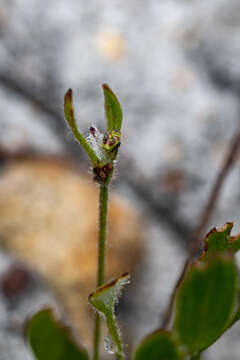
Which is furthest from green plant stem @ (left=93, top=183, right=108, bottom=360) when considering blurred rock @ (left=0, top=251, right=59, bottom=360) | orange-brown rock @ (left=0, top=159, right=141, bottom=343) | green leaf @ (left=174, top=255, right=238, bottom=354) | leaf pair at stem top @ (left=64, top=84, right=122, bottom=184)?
orange-brown rock @ (left=0, top=159, right=141, bottom=343)

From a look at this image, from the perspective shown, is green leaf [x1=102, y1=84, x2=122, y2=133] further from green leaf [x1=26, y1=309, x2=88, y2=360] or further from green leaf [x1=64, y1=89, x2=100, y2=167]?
green leaf [x1=26, y1=309, x2=88, y2=360]

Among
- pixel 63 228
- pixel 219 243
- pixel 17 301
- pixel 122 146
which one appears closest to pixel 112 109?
pixel 219 243

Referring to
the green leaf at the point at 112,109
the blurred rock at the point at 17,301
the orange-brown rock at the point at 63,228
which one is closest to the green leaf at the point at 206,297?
the green leaf at the point at 112,109

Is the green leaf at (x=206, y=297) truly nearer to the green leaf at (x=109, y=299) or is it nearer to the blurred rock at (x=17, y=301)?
the green leaf at (x=109, y=299)

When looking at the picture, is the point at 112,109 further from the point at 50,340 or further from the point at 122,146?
the point at 122,146

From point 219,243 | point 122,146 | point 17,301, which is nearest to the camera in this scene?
point 219,243

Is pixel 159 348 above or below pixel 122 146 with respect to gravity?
below

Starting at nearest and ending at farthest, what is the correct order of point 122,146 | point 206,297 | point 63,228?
1. point 206,297
2. point 63,228
3. point 122,146

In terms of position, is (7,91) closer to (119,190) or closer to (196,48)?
(119,190)
